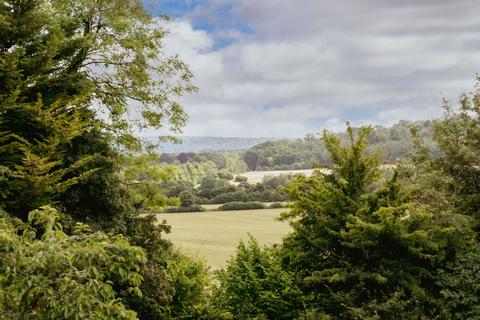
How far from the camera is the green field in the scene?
3731cm

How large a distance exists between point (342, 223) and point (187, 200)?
1778 inches

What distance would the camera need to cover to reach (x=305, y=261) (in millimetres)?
17141

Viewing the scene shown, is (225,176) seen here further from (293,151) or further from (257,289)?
(257,289)

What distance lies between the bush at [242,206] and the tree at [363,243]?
40821mm

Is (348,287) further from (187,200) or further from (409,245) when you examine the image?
(187,200)

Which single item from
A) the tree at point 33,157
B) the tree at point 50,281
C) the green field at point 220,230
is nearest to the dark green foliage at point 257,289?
the tree at point 33,157

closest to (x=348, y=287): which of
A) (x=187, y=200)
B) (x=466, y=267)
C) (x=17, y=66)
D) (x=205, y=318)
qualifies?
(x=466, y=267)

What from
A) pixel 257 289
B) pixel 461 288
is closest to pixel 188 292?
pixel 257 289

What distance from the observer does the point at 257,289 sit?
18172 millimetres

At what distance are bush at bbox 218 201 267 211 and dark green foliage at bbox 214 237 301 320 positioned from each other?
38704 mm

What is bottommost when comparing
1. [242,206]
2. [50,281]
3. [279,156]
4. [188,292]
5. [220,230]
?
[220,230]

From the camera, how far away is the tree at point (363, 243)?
1484 cm

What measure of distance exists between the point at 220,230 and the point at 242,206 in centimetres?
1552

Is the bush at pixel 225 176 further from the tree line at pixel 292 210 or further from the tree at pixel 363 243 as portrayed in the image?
the tree at pixel 363 243
